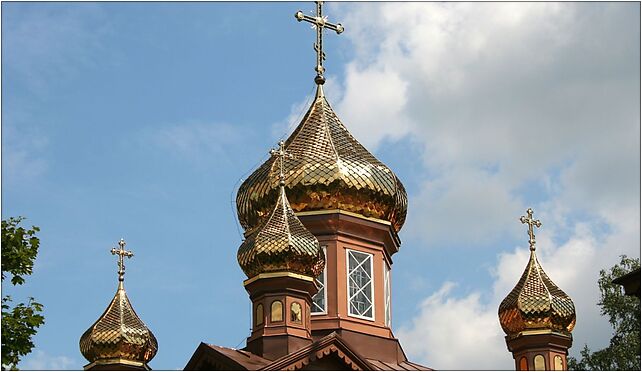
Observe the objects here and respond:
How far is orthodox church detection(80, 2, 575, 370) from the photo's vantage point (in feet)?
72.4

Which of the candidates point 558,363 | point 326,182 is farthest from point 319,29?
point 558,363

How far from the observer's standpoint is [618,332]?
30.0 meters

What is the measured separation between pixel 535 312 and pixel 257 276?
5.60m

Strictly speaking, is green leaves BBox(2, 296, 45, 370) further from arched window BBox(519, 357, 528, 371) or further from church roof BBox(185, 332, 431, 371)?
arched window BBox(519, 357, 528, 371)

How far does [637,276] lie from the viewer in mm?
16047

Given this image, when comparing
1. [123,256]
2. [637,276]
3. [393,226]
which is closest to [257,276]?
[393,226]

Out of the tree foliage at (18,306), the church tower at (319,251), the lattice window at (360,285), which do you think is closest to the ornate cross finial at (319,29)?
the church tower at (319,251)

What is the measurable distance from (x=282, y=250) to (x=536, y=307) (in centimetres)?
546

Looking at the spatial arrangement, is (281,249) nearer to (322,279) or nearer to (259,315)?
(259,315)

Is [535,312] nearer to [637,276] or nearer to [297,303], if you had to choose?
[297,303]

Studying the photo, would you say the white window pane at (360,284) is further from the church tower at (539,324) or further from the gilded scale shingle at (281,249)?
the church tower at (539,324)

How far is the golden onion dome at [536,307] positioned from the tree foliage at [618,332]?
157 inches

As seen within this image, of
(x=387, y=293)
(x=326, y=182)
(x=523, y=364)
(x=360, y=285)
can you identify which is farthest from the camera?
(x=523, y=364)

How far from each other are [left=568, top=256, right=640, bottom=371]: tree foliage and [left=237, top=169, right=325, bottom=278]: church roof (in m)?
9.06
